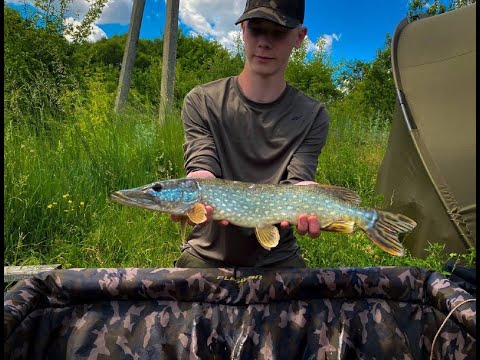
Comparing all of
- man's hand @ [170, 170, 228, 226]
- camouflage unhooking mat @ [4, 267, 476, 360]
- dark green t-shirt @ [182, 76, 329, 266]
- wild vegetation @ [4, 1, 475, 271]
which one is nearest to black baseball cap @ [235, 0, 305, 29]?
dark green t-shirt @ [182, 76, 329, 266]

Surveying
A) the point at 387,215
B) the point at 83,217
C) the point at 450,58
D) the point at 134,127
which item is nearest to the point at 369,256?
the point at 387,215

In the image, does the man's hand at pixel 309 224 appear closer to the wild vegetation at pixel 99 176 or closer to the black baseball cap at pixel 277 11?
the black baseball cap at pixel 277 11

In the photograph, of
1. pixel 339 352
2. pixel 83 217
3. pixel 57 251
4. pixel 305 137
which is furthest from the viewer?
pixel 83 217

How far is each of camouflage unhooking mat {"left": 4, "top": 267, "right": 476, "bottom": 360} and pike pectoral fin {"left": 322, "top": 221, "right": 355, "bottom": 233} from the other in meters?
0.29

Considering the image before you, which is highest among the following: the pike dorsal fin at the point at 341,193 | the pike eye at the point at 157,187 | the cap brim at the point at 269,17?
the cap brim at the point at 269,17

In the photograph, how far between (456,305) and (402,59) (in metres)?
2.83

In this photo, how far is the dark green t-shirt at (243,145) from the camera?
204 cm

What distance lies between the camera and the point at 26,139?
4203 millimetres

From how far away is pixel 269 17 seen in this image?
6.26ft

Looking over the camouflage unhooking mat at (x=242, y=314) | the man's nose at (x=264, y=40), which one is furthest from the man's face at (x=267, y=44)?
the camouflage unhooking mat at (x=242, y=314)

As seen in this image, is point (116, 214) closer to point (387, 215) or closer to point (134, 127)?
point (134, 127)

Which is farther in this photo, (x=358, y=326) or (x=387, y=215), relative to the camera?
(x=358, y=326)

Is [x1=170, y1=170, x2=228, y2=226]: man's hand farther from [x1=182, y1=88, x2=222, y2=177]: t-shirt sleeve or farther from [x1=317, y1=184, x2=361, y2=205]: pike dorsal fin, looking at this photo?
[x1=317, y1=184, x2=361, y2=205]: pike dorsal fin

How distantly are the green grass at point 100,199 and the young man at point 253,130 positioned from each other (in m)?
1.04
